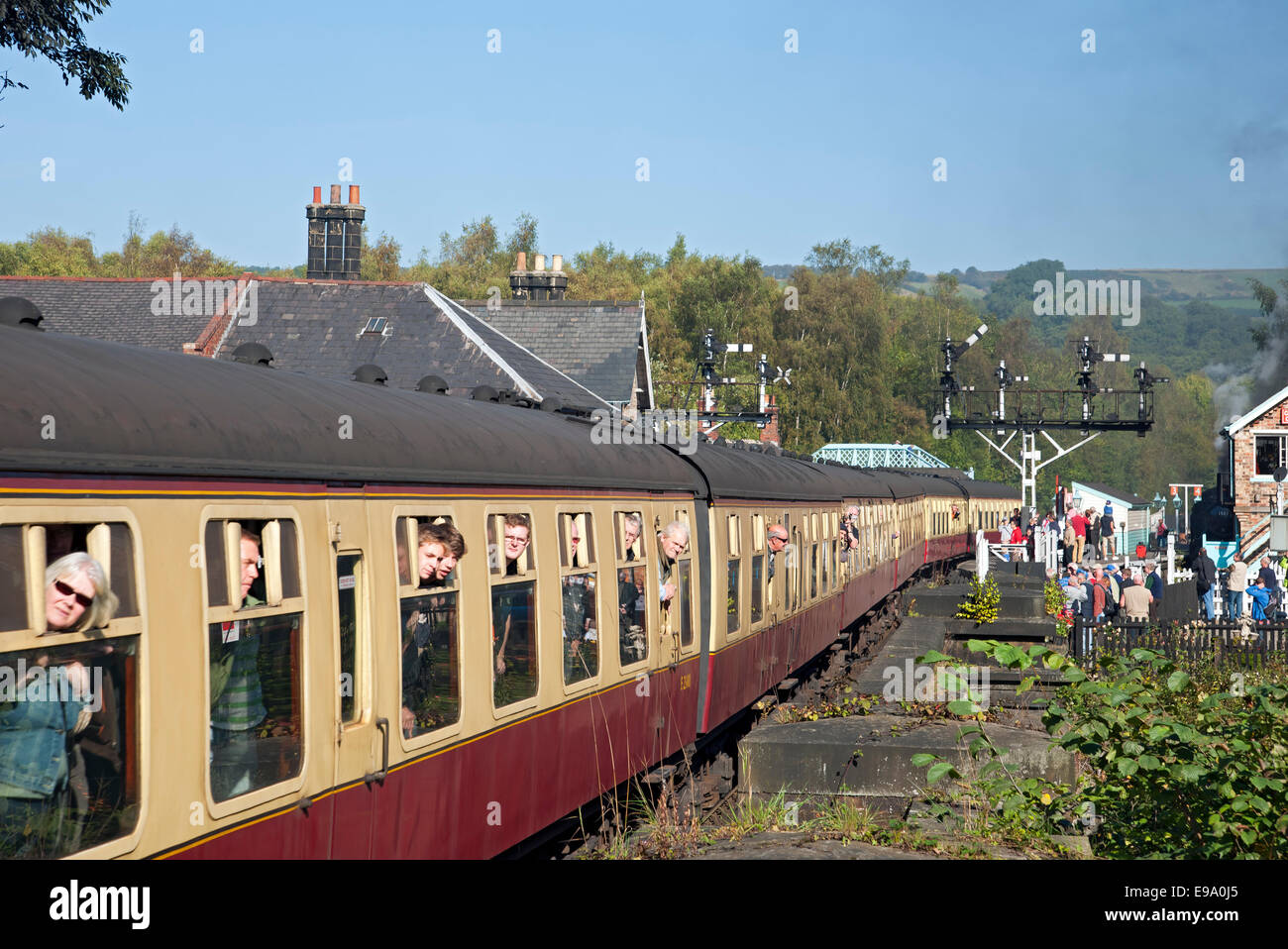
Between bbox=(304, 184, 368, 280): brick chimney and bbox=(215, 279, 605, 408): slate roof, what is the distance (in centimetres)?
523

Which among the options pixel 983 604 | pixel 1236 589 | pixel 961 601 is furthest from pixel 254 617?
pixel 1236 589

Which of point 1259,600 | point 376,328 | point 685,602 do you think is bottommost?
point 1259,600

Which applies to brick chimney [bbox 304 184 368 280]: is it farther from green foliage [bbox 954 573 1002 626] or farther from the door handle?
the door handle

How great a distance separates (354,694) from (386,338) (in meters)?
27.1

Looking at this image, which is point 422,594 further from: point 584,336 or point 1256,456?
point 1256,456

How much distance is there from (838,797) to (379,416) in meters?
3.70

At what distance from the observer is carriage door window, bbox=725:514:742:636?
13.5 meters

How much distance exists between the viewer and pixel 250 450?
17.6ft

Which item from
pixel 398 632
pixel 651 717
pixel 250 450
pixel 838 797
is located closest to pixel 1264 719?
pixel 838 797

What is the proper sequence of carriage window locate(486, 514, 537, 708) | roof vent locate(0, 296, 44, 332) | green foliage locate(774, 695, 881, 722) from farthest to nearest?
green foliage locate(774, 695, 881, 722), carriage window locate(486, 514, 537, 708), roof vent locate(0, 296, 44, 332)

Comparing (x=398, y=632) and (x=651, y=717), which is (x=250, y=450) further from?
(x=651, y=717)

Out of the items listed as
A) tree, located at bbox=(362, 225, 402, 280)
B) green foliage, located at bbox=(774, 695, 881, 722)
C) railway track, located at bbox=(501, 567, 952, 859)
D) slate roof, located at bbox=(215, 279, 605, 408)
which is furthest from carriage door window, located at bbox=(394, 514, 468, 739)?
tree, located at bbox=(362, 225, 402, 280)

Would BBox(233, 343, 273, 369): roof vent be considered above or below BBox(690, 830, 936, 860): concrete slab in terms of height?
above

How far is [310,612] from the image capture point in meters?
5.63
